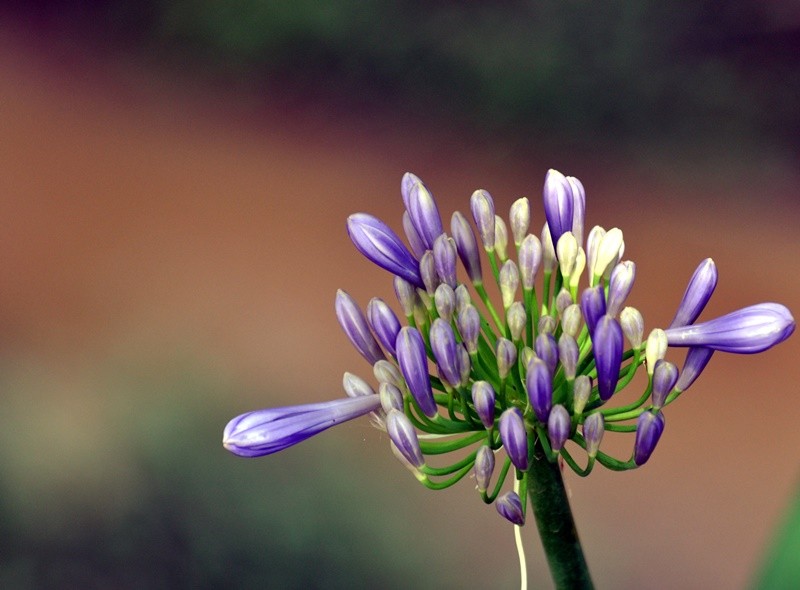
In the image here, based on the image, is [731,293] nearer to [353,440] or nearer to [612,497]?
[612,497]

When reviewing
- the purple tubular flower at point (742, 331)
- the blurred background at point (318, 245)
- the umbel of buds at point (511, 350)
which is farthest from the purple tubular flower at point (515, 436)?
the blurred background at point (318, 245)

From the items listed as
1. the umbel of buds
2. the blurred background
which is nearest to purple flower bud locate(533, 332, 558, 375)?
the umbel of buds

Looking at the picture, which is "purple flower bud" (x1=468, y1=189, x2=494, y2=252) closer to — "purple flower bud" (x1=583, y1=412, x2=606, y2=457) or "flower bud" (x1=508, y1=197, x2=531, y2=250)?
"flower bud" (x1=508, y1=197, x2=531, y2=250)

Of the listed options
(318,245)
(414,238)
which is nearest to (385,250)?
(414,238)

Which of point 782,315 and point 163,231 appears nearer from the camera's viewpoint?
point 782,315

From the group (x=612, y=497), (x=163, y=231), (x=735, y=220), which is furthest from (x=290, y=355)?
(x=735, y=220)

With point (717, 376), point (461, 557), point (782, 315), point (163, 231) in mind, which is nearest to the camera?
point (782, 315)

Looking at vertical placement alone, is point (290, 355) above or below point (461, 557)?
above

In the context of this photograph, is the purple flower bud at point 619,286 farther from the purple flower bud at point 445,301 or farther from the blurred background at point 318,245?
the blurred background at point 318,245
